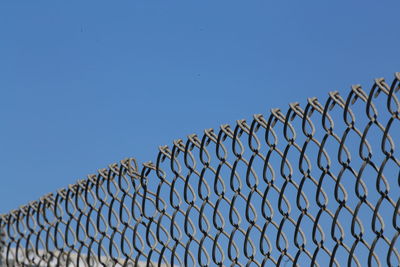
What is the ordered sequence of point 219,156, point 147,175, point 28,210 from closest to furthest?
point 219,156 → point 147,175 → point 28,210

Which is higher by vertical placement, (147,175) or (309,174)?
(147,175)

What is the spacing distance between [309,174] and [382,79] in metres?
0.42

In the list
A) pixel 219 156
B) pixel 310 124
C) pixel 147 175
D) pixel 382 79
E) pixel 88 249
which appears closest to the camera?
pixel 382 79

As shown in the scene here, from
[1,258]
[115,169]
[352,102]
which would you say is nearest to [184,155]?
[115,169]

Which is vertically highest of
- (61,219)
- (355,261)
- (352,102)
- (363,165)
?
(61,219)

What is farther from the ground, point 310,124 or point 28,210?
point 28,210

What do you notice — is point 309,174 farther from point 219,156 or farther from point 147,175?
point 147,175

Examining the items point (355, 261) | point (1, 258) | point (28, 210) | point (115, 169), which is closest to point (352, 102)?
point (355, 261)

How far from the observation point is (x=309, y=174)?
9.58ft

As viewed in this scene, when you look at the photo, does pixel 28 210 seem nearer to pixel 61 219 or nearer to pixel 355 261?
pixel 61 219

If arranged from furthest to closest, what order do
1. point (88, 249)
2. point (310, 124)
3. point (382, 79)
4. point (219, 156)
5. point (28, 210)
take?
1. point (28, 210)
2. point (88, 249)
3. point (219, 156)
4. point (310, 124)
5. point (382, 79)

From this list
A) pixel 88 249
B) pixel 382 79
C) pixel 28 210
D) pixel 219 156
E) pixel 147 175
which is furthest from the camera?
pixel 28 210

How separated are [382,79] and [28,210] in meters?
2.28

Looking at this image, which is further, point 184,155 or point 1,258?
point 1,258
